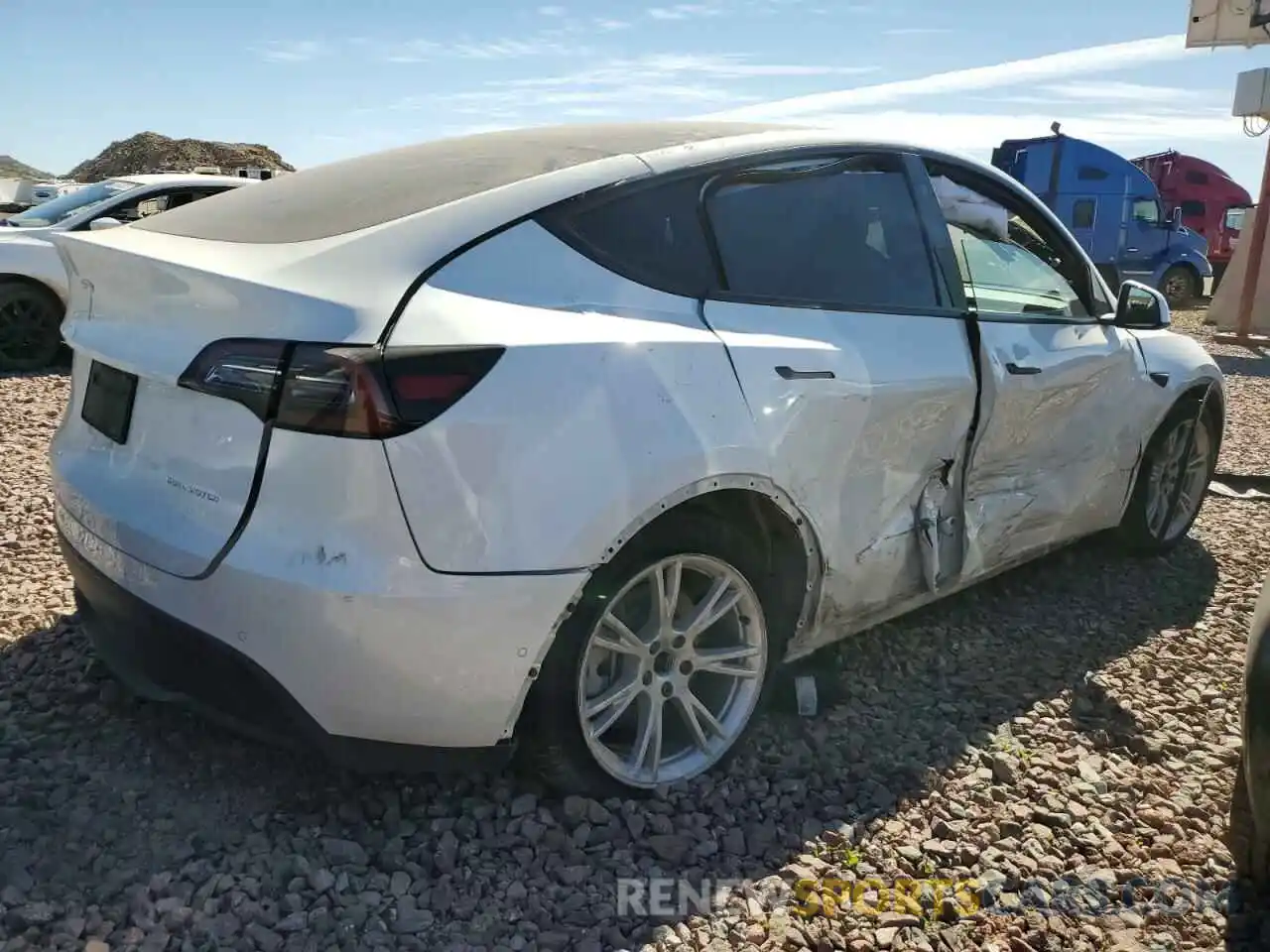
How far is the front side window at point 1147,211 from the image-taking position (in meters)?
18.4

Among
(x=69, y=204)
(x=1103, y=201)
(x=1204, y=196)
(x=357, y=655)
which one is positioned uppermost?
(x=1204, y=196)

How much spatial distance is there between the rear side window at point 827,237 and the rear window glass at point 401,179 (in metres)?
0.23

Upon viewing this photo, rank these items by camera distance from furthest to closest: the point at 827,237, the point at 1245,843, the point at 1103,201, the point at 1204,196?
the point at 1204,196, the point at 1103,201, the point at 827,237, the point at 1245,843

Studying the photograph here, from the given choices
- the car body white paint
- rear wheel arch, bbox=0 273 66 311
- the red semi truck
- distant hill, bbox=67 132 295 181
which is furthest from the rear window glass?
distant hill, bbox=67 132 295 181

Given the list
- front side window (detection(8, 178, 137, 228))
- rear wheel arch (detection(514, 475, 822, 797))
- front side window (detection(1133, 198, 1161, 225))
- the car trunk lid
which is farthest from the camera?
front side window (detection(1133, 198, 1161, 225))

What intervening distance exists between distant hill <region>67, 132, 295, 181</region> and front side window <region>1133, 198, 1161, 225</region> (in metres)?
28.3

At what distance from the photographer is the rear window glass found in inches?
105

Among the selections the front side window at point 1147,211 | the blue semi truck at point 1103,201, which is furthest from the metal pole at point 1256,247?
the front side window at point 1147,211

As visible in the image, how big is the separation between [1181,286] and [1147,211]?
1761 mm

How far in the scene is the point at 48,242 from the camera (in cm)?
763

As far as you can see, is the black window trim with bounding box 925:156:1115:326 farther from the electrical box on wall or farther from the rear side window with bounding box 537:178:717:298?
the electrical box on wall

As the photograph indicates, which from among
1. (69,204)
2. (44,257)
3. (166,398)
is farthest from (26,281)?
(166,398)

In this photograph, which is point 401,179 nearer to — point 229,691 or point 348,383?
point 348,383

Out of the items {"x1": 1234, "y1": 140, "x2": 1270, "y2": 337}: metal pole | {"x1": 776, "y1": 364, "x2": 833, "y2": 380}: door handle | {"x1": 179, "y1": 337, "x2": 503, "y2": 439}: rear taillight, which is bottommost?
{"x1": 179, "y1": 337, "x2": 503, "y2": 439}: rear taillight
